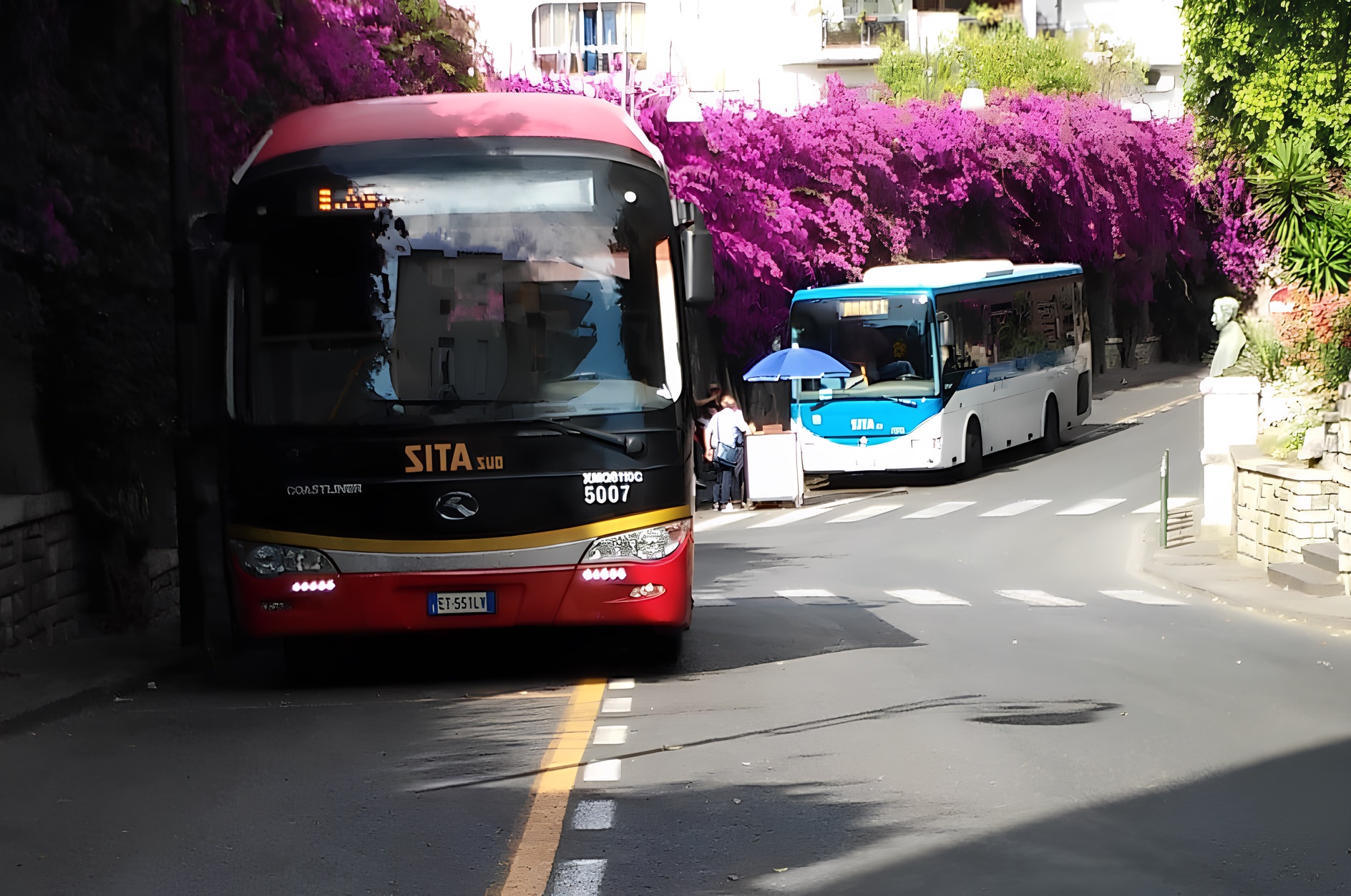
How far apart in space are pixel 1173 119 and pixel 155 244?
44.4 meters

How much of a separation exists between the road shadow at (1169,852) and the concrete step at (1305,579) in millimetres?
8261

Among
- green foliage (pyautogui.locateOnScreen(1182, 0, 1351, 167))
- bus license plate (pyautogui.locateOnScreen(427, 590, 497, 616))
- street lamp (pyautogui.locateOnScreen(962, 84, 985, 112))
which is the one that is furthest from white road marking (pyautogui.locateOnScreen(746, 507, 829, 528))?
bus license plate (pyautogui.locateOnScreen(427, 590, 497, 616))

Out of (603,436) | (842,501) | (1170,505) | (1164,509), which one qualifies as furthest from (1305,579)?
(842,501)

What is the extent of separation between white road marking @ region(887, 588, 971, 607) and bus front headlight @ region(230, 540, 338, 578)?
7.21 meters

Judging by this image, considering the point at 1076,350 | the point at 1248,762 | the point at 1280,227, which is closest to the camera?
the point at 1248,762

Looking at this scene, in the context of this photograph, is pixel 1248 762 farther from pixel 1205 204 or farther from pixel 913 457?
pixel 1205 204

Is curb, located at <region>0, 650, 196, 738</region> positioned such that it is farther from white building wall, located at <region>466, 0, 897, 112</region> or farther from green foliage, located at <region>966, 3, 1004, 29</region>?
green foliage, located at <region>966, 3, 1004, 29</region>

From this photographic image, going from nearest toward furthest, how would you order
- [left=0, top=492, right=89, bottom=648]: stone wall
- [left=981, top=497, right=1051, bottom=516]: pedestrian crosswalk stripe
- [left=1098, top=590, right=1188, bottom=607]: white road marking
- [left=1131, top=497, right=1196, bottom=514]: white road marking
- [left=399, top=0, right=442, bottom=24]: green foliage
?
[left=0, top=492, right=89, bottom=648]: stone wall
[left=1098, top=590, right=1188, bottom=607]: white road marking
[left=399, top=0, right=442, bottom=24]: green foliage
[left=1131, top=497, right=1196, bottom=514]: white road marking
[left=981, top=497, right=1051, bottom=516]: pedestrian crosswalk stripe

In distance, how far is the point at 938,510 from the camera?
1110 inches

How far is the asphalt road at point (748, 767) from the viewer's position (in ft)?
21.5

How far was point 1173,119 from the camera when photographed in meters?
54.3

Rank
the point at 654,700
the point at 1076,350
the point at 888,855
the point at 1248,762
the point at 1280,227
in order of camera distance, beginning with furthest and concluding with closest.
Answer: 1. the point at 1076,350
2. the point at 1280,227
3. the point at 654,700
4. the point at 1248,762
5. the point at 888,855

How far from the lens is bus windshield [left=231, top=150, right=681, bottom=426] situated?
35.6 ft

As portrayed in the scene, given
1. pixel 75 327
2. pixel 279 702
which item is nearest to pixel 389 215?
pixel 279 702
